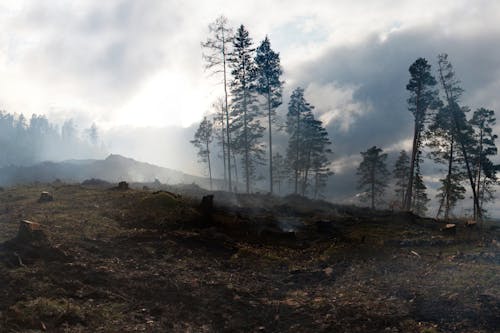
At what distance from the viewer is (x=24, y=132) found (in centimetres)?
15150

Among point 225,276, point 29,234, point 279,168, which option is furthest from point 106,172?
point 225,276

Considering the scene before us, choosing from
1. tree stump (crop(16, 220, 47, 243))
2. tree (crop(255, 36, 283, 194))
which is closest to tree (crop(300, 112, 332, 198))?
tree (crop(255, 36, 283, 194))

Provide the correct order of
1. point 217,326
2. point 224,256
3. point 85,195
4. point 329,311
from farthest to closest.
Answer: point 85,195 < point 224,256 < point 329,311 < point 217,326

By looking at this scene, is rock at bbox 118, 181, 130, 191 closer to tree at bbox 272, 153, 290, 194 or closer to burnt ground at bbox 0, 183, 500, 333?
burnt ground at bbox 0, 183, 500, 333

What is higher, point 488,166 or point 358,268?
point 488,166

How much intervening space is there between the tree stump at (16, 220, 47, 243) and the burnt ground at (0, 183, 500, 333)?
36 cm

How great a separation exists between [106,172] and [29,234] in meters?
107

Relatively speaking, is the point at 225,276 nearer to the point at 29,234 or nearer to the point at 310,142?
the point at 29,234

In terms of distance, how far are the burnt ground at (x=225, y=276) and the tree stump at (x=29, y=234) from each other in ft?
1.17

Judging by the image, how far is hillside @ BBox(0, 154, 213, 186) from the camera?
351ft

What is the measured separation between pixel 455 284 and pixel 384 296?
74.5 inches

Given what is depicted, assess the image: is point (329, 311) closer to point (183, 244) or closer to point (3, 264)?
point (183, 244)

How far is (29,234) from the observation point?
11570 mm

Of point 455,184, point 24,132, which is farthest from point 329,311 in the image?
point 24,132
